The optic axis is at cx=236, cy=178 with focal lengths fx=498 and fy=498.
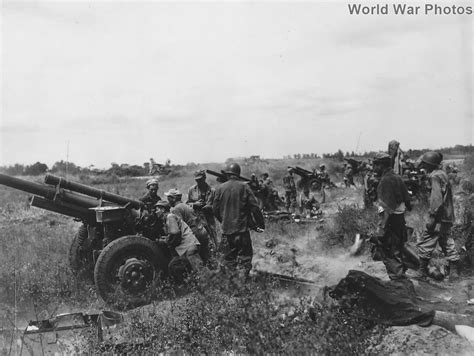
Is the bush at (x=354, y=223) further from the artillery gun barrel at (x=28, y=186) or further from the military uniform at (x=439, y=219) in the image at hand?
the artillery gun barrel at (x=28, y=186)

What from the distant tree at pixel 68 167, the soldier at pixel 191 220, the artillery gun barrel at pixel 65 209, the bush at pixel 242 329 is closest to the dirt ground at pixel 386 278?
the bush at pixel 242 329

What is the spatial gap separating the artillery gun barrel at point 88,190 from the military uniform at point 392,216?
3.71m

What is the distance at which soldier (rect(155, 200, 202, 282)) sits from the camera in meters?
7.24

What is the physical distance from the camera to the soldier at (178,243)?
285 inches

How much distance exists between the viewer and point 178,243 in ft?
24.3

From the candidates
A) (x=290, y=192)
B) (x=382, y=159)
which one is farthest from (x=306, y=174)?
(x=382, y=159)

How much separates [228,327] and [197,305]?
80 centimetres

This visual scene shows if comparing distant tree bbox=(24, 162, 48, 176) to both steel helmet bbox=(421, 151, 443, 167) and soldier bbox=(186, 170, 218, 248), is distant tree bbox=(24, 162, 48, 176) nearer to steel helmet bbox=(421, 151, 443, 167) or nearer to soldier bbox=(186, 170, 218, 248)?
soldier bbox=(186, 170, 218, 248)

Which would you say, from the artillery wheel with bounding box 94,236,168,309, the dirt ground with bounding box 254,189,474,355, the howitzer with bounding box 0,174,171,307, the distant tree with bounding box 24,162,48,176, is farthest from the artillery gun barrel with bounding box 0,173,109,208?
the distant tree with bounding box 24,162,48,176

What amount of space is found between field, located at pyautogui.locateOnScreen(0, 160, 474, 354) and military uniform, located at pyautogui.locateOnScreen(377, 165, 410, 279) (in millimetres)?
1000

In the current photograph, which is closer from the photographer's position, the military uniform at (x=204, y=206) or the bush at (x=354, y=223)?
the military uniform at (x=204, y=206)

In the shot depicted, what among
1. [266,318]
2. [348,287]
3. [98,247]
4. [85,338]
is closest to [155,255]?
[98,247]

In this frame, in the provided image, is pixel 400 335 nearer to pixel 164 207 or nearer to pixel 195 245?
pixel 195 245

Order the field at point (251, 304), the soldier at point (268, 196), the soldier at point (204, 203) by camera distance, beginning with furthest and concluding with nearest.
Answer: the soldier at point (268, 196) → the soldier at point (204, 203) → the field at point (251, 304)
